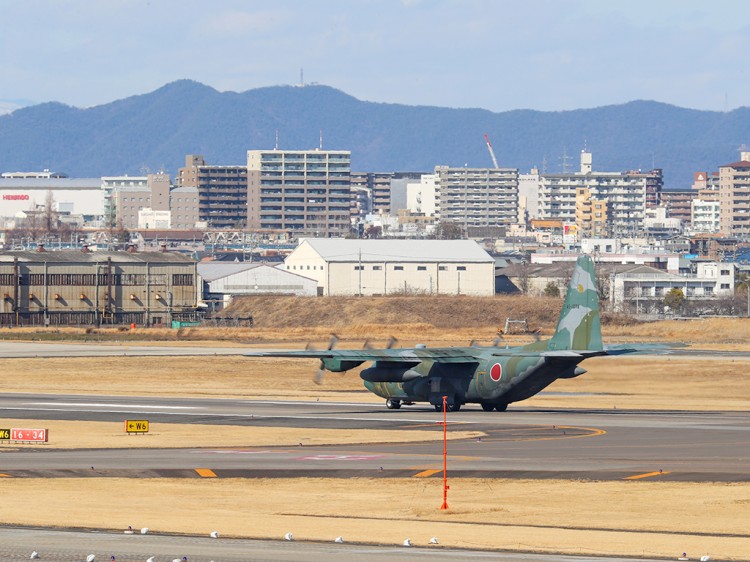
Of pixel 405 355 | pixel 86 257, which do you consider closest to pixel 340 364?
pixel 405 355

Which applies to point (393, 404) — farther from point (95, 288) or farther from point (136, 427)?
point (95, 288)

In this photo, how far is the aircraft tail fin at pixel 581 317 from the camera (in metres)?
62.9

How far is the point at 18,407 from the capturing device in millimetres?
70375

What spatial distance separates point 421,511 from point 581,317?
93.3ft

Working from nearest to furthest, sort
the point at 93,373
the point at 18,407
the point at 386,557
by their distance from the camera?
the point at 386,557 < the point at 18,407 < the point at 93,373

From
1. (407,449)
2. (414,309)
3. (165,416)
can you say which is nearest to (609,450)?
(407,449)

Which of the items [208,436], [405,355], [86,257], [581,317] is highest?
[86,257]

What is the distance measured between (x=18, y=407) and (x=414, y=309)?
9967 centimetres

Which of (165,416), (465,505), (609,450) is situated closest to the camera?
(465,505)

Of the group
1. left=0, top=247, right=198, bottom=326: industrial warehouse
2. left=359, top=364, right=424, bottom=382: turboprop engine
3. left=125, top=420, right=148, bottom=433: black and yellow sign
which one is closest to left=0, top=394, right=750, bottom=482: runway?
left=359, top=364, right=424, bottom=382: turboprop engine

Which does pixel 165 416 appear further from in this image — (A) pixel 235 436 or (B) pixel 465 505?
(B) pixel 465 505

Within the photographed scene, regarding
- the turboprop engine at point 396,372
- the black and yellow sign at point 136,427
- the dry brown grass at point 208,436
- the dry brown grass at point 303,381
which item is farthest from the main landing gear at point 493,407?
the black and yellow sign at point 136,427

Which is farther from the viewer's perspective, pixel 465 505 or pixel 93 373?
pixel 93 373

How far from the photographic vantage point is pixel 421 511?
36375mm
